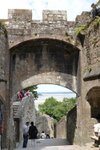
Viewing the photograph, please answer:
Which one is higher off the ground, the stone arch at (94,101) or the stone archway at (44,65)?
the stone archway at (44,65)

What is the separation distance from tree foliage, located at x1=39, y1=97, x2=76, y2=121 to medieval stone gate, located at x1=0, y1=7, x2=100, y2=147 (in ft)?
120

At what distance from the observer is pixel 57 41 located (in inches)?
520

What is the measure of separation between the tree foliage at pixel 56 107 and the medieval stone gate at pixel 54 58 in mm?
36660

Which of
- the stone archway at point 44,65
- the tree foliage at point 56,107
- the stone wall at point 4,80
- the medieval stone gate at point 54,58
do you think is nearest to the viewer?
the stone wall at point 4,80

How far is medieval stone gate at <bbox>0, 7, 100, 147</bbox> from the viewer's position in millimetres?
12250

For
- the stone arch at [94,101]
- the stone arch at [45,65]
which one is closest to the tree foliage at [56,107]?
the stone arch at [45,65]

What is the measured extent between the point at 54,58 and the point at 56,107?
125 ft

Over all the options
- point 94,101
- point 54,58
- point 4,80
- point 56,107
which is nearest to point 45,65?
point 54,58

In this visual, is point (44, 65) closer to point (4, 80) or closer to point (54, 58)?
point (54, 58)

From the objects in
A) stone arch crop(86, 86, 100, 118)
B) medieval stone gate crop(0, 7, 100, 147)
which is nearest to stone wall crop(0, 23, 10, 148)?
medieval stone gate crop(0, 7, 100, 147)

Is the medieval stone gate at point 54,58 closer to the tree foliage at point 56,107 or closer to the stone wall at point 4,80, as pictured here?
the stone wall at point 4,80

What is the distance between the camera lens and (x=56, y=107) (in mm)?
51500

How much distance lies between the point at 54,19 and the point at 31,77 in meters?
2.38

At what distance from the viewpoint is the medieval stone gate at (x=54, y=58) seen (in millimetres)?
12250
